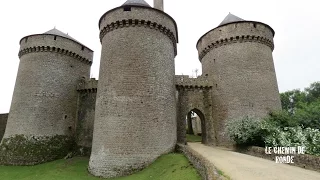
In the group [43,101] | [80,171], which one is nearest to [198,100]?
[80,171]

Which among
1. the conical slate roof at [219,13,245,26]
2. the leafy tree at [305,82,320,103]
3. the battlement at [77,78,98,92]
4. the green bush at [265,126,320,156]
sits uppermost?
the conical slate roof at [219,13,245,26]

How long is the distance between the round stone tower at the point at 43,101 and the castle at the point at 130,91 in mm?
77

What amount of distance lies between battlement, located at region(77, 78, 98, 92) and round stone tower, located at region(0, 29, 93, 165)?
0.47 metres

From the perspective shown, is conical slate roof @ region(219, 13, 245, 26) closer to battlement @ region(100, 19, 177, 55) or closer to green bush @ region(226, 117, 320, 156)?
battlement @ region(100, 19, 177, 55)

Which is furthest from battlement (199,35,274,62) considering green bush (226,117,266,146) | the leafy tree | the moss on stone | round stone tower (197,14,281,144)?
the leafy tree

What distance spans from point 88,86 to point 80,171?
8505mm

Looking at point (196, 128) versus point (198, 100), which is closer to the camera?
point (198, 100)

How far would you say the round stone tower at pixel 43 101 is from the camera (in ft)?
58.5

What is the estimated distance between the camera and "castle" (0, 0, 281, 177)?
13953 mm

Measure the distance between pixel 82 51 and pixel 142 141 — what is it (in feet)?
42.3

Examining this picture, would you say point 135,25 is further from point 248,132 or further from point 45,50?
point 248,132

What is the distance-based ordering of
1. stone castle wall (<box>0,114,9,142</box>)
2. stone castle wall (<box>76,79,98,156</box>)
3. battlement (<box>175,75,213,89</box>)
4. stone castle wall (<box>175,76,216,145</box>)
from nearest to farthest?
stone castle wall (<box>175,76,216,145</box>), stone castle wall (<box>76,79,98,156</box>), battlement (<box>175,75,213,89</box>), stone castle wall (<box>0,114,9,142</box>)

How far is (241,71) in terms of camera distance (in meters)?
19.0

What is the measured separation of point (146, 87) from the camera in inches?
574
